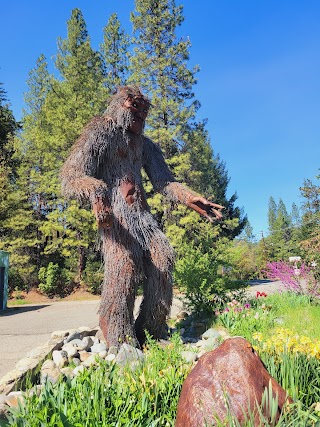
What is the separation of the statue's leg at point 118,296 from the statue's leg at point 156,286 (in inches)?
6.4

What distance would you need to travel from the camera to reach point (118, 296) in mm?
2977

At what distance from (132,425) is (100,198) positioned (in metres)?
1.73

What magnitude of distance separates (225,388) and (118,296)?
1.58 metres

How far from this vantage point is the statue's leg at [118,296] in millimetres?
2971

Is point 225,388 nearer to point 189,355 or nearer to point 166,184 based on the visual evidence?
point 189,355

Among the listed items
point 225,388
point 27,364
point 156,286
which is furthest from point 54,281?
point 225,388

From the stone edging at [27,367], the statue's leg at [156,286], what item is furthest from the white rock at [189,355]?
the stone edging at [27,367]

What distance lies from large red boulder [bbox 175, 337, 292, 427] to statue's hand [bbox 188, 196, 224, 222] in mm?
1834

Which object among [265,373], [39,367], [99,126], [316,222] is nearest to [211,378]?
[265,373]

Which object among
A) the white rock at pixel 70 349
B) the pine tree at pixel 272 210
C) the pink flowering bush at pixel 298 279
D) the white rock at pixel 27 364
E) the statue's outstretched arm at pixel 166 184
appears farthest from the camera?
the pine tree at pixel 272 210

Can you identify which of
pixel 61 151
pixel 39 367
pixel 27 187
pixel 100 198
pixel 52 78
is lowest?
pixel 39 367

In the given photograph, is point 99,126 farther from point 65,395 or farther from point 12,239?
point 12,239

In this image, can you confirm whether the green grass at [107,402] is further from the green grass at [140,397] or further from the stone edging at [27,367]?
the stone edging at [27,367]

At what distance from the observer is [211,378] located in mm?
1570
